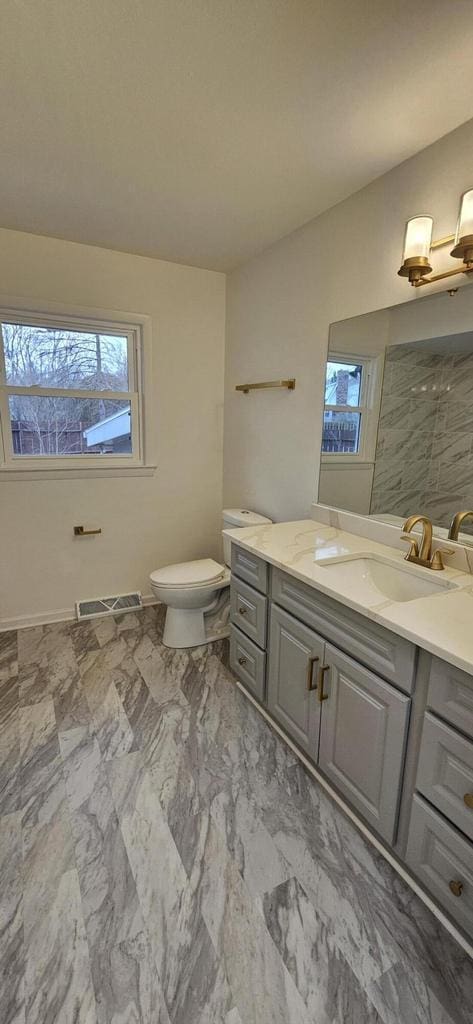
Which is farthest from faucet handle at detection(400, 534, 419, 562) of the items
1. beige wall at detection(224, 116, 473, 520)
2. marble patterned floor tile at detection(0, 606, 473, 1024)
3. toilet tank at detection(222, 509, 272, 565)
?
toilet tank at detection(222, 509, 272, 565)

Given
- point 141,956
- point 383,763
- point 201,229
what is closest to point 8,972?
point 141,956

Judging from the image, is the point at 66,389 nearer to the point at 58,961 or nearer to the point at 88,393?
the point at 88,393

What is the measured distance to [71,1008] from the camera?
99cm

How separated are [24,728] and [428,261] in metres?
2.47

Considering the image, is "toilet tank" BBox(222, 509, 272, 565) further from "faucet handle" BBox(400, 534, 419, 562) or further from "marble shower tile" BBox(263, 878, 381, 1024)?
"marble shower tile" BBox(263, 878, 381, 1024)

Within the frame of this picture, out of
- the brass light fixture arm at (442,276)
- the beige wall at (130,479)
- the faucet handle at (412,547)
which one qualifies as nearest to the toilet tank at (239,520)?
the beige wall at (130,479)

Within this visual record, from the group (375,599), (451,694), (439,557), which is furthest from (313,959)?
(439,557)

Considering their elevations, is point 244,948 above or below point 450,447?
below

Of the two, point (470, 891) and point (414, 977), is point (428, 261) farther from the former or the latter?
point (414, 977)

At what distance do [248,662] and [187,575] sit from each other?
649 millimetres

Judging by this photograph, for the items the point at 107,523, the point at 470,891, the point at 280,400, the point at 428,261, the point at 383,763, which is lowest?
the point at 470,891

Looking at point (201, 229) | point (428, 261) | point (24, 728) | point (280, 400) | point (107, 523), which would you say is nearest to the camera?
point (428, 261)

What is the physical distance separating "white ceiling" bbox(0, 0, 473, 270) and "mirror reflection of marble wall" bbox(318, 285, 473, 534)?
0.59m

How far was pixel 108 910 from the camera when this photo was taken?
1192mm
